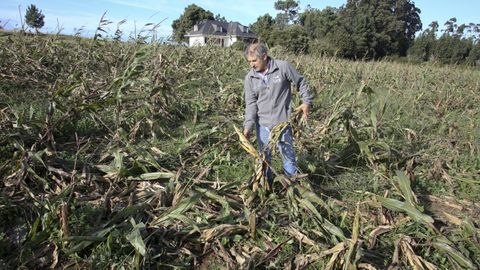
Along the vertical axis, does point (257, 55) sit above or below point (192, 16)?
below

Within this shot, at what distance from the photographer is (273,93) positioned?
3.44m

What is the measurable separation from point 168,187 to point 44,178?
1.06 m

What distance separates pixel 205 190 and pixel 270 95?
38.1 inches

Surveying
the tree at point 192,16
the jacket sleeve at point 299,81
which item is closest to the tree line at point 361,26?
the tree at point 192,16

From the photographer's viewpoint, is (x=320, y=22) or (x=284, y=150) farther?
(x=320, y=22)

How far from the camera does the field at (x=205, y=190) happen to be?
2.76 metres

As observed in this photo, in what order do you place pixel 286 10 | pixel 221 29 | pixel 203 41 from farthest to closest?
pixel 286 10 → pixel 221 29 → pixel 203 41

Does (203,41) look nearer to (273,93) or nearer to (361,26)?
(273,93)

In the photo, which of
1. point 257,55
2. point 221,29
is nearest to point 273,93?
point 257,55

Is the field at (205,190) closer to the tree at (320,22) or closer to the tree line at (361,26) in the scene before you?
the tree line at (361,26)

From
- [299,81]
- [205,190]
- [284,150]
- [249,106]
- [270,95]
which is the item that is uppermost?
[299,81]

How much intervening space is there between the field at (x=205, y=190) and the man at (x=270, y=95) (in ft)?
0.83

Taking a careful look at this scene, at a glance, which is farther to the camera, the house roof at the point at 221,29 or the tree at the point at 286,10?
the tree at the point at 286,10

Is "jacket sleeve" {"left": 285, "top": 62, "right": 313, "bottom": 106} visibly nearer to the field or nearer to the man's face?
the man's face
